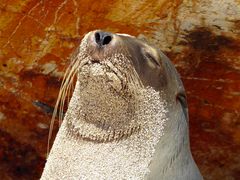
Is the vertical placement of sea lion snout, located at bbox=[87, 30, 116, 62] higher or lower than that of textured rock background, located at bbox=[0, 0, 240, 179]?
higher

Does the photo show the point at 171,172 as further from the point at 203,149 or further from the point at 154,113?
the point at 203,149

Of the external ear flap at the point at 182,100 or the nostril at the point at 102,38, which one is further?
the external ear flap at the point at 182,100

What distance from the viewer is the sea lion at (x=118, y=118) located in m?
5.27

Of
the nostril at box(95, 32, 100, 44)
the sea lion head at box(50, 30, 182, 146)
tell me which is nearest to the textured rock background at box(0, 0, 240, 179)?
the sea lion head at box(50, 30, 182, 146)

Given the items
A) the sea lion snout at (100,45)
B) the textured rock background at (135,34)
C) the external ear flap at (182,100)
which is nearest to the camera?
the sea lion snout at (100,45)

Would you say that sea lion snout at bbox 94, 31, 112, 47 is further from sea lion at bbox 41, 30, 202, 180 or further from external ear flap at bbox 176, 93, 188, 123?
external ear flap at bbox 176, 93, 188, 123

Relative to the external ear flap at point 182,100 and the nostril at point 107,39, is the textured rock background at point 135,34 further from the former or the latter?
the nostril at point 107,39

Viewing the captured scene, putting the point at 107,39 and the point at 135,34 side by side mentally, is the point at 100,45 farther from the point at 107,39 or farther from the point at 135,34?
the point at 135,34

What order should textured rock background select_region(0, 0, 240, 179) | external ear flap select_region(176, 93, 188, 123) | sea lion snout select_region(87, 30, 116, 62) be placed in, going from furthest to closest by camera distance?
textured rock background select_region(0, 0, 240, 179) → external ear flap select_region(176, 93, 188, 123) → sea lion snout select_region(87, 30, 116, 62)

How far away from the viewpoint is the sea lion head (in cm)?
523

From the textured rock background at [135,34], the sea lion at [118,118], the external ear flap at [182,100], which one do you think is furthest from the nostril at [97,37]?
the textured rock background at [135,34]

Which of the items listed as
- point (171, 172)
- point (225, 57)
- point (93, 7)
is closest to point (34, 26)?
point (93, 7)

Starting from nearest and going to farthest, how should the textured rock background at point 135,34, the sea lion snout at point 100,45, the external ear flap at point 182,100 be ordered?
the sea lion snout at point 100,45 < the external ear flap at point 182,100 < the textured rock background at point 135,34

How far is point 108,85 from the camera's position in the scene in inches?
208
